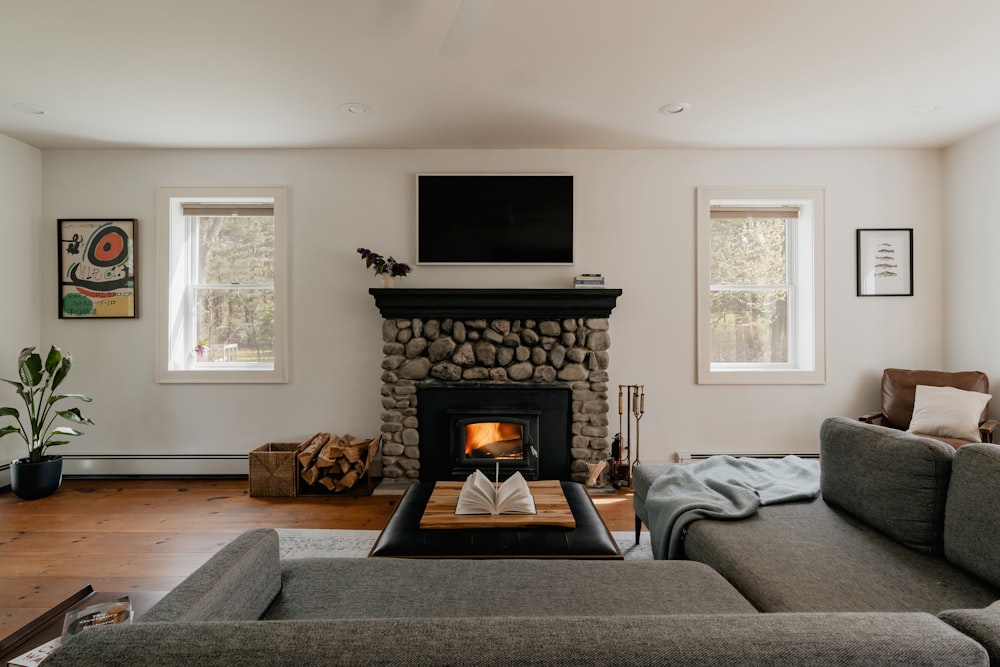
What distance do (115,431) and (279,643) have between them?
427 centimetres

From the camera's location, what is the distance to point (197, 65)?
8.72ft

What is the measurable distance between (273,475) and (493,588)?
2.69 meters

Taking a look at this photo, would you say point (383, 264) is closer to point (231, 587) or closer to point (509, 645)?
point (231, 587)

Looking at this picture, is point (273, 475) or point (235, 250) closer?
point (273, 475)

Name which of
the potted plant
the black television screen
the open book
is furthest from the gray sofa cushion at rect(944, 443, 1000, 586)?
the potted plant

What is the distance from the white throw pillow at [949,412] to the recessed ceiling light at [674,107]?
2.56 m

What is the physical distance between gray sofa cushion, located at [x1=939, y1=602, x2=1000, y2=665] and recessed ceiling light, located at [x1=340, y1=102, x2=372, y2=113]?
3.38m

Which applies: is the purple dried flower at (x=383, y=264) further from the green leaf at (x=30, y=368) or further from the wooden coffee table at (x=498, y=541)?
the green leaf at (x=30, y=368)

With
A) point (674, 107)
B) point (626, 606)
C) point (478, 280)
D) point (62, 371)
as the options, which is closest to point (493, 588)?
point (626, 606)

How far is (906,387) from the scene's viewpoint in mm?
3678

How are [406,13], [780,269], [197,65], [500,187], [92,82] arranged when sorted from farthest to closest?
[780,269] < [500,187] < [92,82] < [197,65] < [406,13]

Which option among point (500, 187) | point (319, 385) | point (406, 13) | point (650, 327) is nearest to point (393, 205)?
point (500, 187)

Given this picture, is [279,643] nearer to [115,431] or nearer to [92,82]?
[92,82]

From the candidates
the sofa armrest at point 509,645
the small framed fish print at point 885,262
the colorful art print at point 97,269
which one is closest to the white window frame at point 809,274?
the small framed fish print at point 885,262
